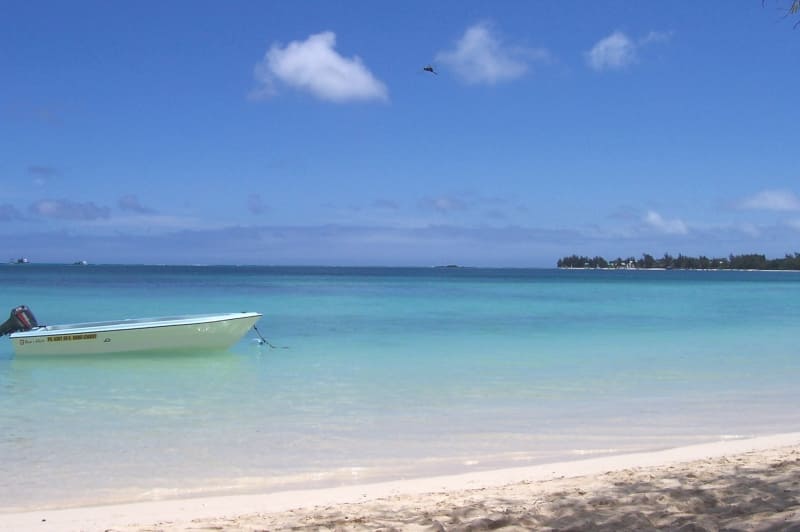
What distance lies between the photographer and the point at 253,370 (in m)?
12.6

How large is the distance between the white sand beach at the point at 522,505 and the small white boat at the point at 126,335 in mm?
9665

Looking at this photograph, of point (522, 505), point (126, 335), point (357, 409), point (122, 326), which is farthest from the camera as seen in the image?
point (122, 326)

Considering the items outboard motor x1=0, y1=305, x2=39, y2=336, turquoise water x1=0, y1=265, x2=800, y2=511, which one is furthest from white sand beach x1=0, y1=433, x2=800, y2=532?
outboard motor x1=0, y1=305, x2=39, y2=336

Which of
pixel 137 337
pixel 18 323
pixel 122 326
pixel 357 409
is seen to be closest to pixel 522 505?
pixel 357 409

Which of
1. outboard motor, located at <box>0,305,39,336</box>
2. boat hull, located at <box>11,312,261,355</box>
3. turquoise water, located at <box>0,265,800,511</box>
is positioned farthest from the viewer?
outboard motor, located at <box>0,305,39,336</box>

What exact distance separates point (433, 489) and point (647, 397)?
207 inches

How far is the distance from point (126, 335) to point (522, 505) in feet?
37.4

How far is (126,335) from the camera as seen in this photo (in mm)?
14398

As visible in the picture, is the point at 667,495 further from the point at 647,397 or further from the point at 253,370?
the point at 253,370

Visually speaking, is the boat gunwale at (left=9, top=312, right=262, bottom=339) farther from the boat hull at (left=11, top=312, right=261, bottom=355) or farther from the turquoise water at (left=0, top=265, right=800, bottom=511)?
the turquoise water at (left=0, top=265, right=800, bottom=511)

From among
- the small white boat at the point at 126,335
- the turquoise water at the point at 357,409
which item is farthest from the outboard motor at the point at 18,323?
the turquoise water at the point at 357,409

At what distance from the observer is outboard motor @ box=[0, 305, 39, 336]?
14.5 metres

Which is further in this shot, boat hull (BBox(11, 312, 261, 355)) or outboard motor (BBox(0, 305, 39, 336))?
outboard motor (BBox(0, 305, 39, 336))

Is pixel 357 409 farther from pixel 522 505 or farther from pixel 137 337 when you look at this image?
pixel 137 337
